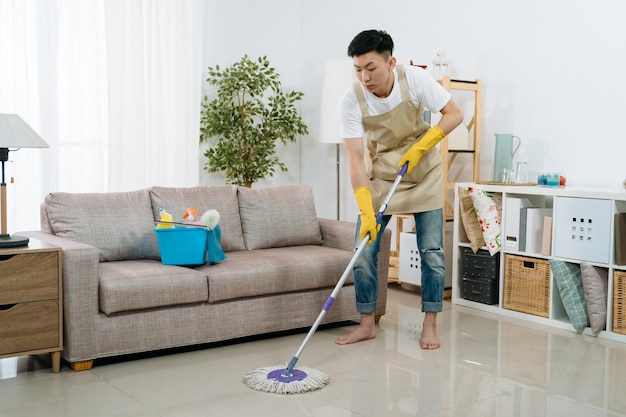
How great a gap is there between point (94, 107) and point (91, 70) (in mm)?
236

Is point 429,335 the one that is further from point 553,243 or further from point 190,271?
point 190,271

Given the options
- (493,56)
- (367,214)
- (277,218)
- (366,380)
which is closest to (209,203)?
(277,218)

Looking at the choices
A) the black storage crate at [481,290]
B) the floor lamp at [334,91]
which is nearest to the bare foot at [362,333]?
the black storage crate at [481,290]

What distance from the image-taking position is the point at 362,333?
3406 mm

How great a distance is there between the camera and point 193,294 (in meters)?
3.15

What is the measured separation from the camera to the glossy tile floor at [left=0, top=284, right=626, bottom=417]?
2.52 meters

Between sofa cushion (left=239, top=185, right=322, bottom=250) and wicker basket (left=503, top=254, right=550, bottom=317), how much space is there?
1045 mm

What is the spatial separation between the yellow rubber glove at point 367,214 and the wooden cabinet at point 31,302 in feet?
4.00

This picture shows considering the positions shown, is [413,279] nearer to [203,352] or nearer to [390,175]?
[390,175]

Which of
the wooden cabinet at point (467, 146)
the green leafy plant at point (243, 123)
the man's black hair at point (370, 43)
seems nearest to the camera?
the man's black hair at point (370, 43)

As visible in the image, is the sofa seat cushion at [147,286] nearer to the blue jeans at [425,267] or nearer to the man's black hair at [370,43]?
the blue jeans at [425,267]

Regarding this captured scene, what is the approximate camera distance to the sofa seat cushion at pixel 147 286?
295 centimetres

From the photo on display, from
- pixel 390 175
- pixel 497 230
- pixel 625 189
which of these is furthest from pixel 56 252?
pixel 625 189

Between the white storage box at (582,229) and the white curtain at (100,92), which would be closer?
the white storage box at (582,229)
